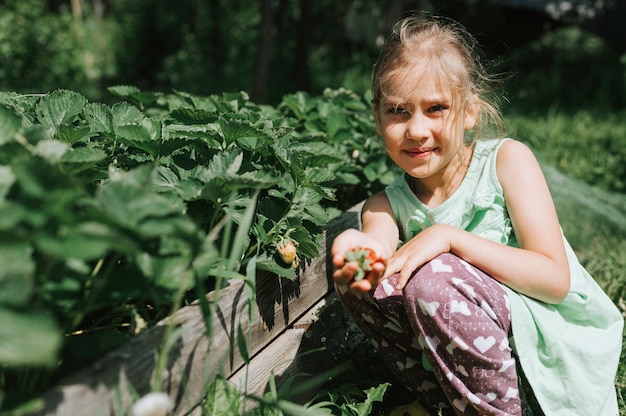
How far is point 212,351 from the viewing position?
1.40m

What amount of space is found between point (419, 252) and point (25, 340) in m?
0.98

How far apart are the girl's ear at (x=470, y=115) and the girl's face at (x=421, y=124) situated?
0.03 meters

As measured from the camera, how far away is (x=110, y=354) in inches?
44.6

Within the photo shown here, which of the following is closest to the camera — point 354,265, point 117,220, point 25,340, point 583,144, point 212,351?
point 25,340

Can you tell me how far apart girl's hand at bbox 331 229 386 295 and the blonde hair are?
0.51m

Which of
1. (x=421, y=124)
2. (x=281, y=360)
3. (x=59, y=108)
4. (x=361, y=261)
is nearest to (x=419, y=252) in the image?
(x=361, y=261)

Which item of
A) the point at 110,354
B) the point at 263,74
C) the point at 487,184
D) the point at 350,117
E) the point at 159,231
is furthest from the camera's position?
the point at 263,74

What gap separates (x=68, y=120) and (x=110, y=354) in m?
0.77

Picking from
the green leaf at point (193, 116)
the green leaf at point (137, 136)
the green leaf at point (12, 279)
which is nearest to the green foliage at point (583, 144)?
the green leaf at point (193, 116)

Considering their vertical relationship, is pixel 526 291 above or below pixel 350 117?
below

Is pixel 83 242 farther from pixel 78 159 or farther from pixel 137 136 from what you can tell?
pixel 137 136

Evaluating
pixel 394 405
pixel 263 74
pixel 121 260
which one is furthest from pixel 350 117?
pixel 263 74

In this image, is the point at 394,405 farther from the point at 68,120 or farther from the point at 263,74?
the point at 263,74

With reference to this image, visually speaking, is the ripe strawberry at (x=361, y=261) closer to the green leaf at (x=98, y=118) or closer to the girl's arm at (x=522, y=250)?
the girl's arm at (x=522, y=250)
